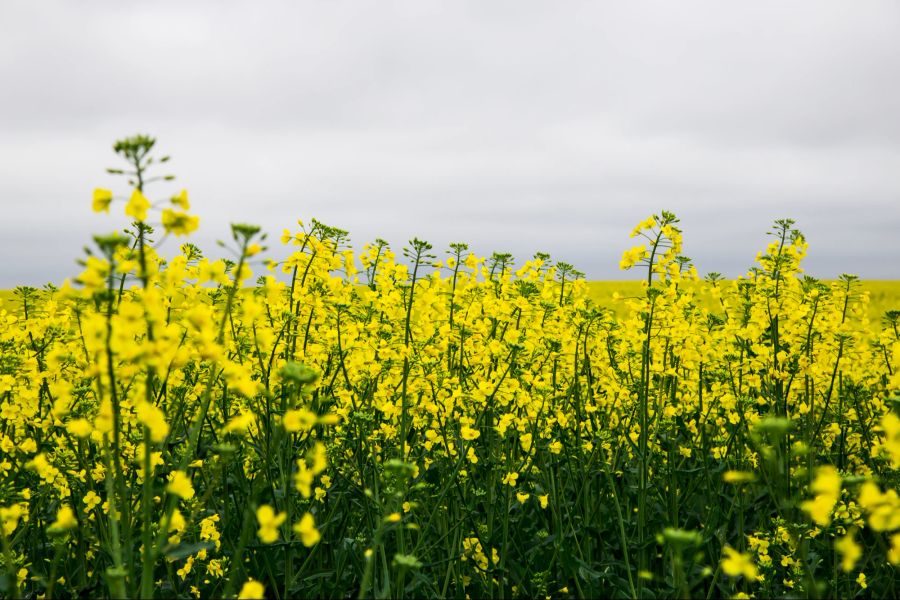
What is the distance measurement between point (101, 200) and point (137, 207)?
20cm

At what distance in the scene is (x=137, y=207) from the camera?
2096mm

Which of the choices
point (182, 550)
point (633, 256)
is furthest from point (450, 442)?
point (182, 550)

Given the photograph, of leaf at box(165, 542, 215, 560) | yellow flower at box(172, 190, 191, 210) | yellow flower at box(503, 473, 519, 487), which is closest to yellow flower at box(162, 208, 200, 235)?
yellow flower at box(172, 190, 191, 210)

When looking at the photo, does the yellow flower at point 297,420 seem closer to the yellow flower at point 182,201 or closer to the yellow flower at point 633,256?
the yellow flower at point 182,201

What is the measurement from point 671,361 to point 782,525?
1.82 metres

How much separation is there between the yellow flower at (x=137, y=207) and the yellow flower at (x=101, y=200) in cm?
15

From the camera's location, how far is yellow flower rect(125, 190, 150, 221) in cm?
209

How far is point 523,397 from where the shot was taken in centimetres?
449

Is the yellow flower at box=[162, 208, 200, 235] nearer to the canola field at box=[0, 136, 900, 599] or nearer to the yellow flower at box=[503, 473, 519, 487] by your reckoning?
the canola field at box=[0, 136, 900, 599]

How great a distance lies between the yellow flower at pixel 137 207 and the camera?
2.09 meters

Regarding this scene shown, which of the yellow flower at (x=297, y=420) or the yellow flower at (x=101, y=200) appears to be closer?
the yellow flower at (x=297, y=420)

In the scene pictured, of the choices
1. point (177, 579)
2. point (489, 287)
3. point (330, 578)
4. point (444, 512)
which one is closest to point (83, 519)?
point (177, 579)

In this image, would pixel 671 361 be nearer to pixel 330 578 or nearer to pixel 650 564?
pixel 650 564

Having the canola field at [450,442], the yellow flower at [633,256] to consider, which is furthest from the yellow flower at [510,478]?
the yellow flower at [633,256]
